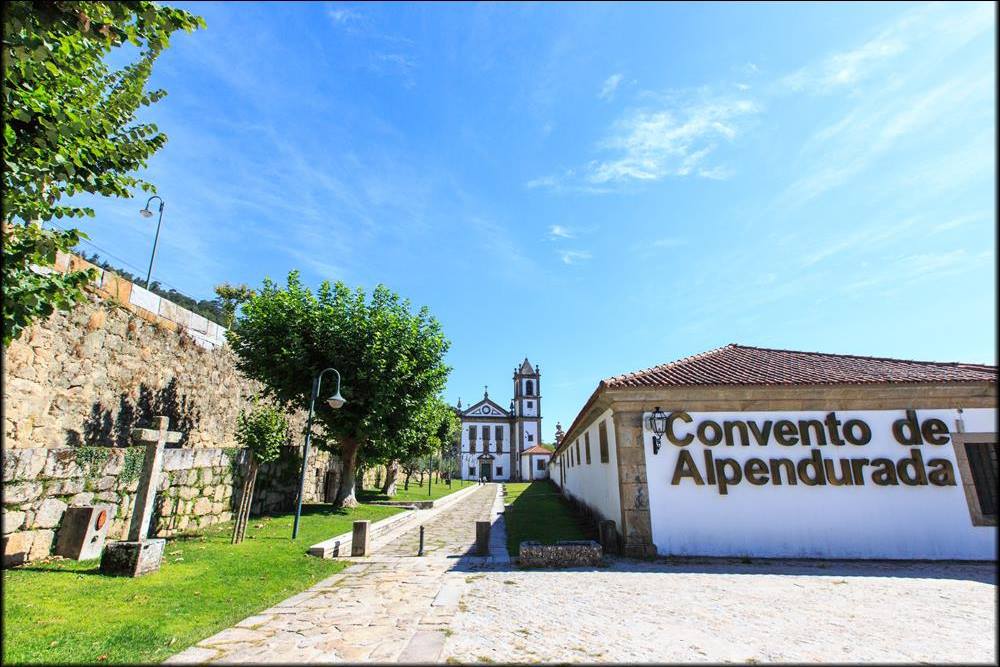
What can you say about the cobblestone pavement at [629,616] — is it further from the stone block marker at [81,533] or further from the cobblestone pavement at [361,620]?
the stone block marker at [81,533]

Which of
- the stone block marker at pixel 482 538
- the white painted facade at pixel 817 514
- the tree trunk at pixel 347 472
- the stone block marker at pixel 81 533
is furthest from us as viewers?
the tree trunk at pixel 347 472

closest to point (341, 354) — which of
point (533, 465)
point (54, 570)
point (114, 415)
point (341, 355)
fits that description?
point (341, 355)

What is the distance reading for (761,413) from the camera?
10.7 metres

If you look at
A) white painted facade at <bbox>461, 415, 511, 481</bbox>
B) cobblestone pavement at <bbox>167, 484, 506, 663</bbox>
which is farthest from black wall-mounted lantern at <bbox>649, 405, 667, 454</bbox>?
white painted facade at <bbox>461, 415, 511, 481</bbox>

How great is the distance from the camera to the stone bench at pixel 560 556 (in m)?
9.23

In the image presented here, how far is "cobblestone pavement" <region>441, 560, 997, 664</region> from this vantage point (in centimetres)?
516

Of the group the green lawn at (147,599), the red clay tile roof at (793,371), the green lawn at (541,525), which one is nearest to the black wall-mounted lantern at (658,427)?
the red clay tile roof at (793,371)

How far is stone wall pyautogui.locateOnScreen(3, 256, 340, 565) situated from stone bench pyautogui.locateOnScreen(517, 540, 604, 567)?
7.76 m

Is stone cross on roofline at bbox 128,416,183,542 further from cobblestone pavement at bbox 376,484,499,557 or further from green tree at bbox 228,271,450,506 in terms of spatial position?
green tree at bbox 228,271,450,506

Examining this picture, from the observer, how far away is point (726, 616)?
627 cm

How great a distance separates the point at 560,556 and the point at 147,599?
6.41 m

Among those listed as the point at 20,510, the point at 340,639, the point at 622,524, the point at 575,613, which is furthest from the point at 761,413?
the point at 20,510

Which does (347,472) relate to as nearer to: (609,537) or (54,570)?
(54,570)

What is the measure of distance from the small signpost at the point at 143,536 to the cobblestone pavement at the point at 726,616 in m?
5.03
